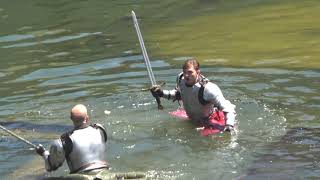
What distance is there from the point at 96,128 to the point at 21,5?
2102cm

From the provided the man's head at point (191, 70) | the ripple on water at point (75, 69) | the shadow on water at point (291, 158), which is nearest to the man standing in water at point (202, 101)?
the man's head at point (191, 70)

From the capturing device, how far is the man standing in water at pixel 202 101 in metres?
11.1

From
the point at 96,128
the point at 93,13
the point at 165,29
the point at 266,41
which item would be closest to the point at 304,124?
the point at 96,128

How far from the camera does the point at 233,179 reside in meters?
9.53

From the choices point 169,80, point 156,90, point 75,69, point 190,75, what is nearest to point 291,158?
point 190,75

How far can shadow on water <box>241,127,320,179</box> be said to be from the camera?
954 centimetres

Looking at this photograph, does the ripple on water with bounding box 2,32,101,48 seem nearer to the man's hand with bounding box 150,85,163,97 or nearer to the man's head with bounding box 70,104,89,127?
the man's hand with bounding box 150,85,163,97

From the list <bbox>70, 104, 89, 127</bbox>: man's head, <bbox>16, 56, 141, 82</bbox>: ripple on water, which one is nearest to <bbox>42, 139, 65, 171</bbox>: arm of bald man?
<bbox>70, 104, 89, 127</bbox>: man's head

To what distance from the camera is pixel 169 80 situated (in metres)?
15.2

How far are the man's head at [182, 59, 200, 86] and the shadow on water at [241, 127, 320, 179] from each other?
166 cm

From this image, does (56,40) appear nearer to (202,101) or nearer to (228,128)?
A: (202,101)

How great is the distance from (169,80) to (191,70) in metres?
4.02

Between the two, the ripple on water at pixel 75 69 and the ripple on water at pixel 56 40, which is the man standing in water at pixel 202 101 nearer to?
the ripple on water at pixel 75 69

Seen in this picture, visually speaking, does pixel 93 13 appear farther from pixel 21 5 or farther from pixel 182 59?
pixel 182 59
